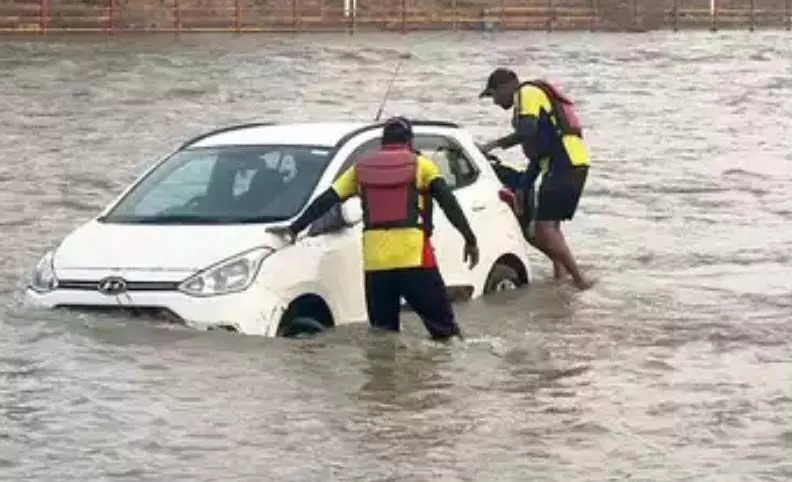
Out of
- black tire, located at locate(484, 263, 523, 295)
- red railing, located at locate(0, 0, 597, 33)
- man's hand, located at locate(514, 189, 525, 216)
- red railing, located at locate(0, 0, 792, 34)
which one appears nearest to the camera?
black tire, located at locate(484, 263, 523, 295)

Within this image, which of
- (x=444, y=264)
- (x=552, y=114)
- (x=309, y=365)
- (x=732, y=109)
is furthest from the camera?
(x=732, y=109)

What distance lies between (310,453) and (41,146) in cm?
1863

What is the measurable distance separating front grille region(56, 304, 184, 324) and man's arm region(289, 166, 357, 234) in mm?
865

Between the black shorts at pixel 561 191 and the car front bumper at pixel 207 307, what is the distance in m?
3.89

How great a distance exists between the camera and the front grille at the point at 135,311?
1160 cm

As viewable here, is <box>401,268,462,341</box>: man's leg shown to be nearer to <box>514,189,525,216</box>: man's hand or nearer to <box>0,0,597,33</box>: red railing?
<box>514,189,525,216</box>: man's hand

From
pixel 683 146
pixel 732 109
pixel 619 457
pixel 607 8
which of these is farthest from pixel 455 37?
pixel 619 457

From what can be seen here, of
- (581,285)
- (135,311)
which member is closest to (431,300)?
(135,311)

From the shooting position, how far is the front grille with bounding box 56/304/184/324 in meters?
11.6

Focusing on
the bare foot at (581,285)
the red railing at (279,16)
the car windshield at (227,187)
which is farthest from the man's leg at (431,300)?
the red railing at (279,16)

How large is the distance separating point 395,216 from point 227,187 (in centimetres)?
138

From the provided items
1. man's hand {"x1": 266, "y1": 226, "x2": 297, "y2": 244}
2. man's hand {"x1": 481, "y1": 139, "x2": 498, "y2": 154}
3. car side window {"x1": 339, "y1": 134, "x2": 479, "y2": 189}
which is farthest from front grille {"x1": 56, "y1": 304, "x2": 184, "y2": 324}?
man's hand {"x1": 481, "y1": 139, "x2": 498, "y2": 154}

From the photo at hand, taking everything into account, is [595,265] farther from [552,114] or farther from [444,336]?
[444,336]

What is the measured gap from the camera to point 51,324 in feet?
39.5
